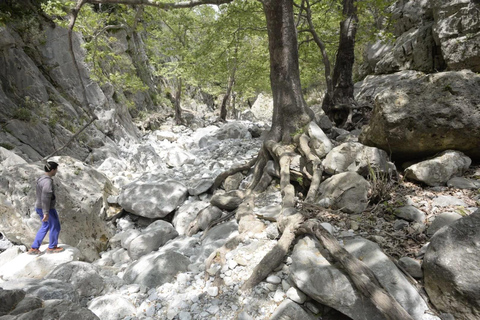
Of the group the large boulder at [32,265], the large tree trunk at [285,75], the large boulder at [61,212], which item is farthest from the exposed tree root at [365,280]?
the large boulder at [61,212]

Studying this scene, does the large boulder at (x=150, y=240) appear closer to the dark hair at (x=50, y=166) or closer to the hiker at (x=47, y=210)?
the hiker at (x=47, y=210)

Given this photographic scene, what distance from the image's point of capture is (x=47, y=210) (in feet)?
15.2

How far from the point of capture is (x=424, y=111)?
404 cm

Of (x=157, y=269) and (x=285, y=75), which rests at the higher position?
(x=285, y=75)

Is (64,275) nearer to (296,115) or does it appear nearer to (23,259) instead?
(23,259)

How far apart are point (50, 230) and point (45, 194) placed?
0.69 metres

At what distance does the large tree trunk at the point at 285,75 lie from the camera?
5902mm

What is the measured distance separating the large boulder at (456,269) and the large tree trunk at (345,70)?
7129mm

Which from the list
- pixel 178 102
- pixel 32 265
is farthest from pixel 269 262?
pixel 178 102

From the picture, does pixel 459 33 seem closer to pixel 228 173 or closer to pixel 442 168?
pixel 442 168

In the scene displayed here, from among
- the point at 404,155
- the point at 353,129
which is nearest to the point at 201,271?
the point at 404,155

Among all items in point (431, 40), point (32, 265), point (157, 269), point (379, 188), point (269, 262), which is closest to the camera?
point (269, 262)

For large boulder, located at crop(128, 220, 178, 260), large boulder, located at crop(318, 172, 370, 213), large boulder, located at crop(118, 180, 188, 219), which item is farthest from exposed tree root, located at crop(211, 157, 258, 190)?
large boulder, located at crop(318, 172, 370, 213)

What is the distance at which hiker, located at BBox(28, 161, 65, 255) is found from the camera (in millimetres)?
4590
